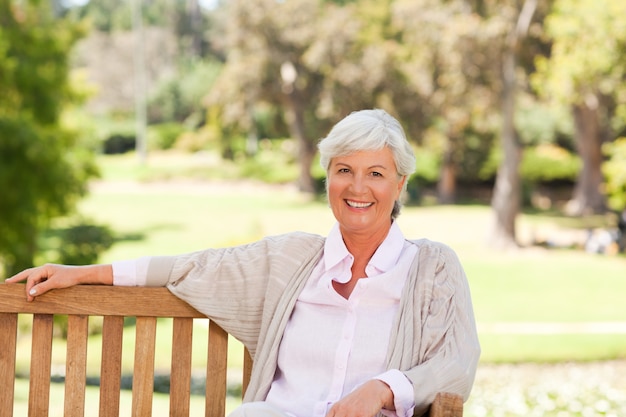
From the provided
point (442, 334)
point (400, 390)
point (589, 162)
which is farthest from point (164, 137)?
point (400, 390)

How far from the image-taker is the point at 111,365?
2.84 m

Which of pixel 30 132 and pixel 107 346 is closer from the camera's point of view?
pixel 107 346

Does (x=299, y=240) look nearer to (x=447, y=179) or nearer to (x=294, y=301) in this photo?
(x=294, y=301)

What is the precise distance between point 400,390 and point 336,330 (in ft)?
0.99

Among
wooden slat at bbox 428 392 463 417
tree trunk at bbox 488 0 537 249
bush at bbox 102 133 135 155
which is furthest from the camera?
bush at bbox 102 133 135 155

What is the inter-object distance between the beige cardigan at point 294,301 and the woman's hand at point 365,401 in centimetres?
10

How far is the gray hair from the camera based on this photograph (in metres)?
2.61

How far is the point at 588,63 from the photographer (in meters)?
15.9

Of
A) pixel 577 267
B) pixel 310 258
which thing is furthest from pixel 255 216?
pixel 310 258

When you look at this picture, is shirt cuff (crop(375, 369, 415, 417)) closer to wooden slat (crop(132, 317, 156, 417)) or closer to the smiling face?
the smiling face

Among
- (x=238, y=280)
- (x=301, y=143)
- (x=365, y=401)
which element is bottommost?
(x=301, y=143)

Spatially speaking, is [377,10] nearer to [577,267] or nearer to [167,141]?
[167,141]

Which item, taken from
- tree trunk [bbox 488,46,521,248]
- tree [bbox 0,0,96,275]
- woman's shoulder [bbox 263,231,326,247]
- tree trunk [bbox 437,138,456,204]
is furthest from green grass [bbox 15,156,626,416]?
woman's shoulder [bbox 263,231,326,247]

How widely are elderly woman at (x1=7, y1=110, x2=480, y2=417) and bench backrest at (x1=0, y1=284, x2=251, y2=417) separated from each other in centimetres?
6
